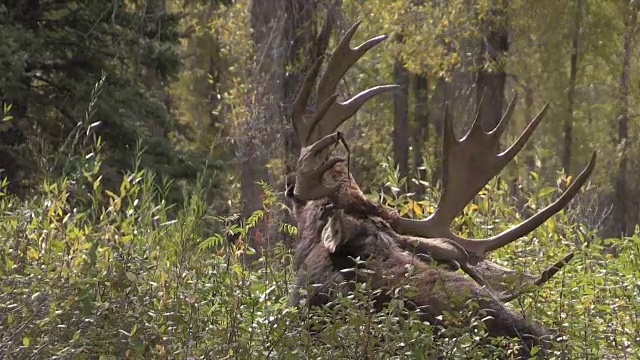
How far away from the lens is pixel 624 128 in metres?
34.3

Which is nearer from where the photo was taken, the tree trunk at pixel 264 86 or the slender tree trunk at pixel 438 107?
the tree trunk at pixel 264 86

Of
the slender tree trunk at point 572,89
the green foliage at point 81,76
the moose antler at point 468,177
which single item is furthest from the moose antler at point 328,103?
the slender tree trunk at point 572,89

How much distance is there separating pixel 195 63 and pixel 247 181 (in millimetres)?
17957

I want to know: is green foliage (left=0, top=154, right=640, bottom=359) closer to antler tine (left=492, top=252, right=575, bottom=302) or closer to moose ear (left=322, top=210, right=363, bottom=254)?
antler tine (left=492, top=252, right=575, bottom=302)

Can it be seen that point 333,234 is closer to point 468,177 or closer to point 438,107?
point 468,177

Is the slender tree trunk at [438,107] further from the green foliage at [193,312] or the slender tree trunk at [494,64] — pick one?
the green foliage at [193,312]

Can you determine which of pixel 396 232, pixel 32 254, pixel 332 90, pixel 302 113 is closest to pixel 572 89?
pixel 332 90

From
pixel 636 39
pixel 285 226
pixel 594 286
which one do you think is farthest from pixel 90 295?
pixel 636 39

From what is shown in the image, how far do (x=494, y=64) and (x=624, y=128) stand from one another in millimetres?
16185

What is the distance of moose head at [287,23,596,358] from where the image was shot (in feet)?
16.0

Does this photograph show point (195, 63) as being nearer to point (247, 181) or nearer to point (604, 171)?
point (604, 171)

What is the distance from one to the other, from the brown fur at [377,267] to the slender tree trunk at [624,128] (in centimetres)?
2151

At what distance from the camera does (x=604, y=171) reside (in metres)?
37.7

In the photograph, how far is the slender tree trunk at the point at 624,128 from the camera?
1096 inches
